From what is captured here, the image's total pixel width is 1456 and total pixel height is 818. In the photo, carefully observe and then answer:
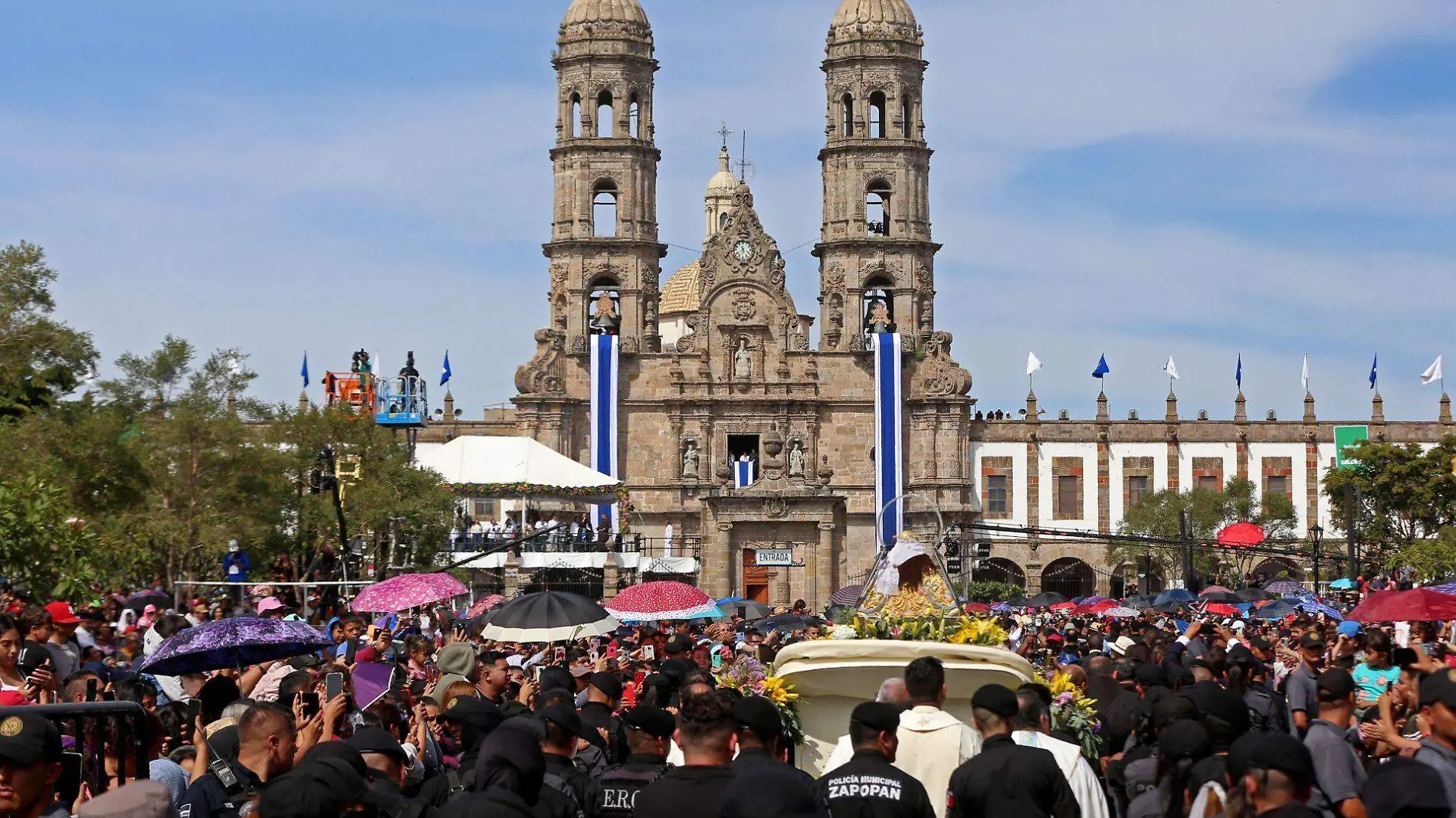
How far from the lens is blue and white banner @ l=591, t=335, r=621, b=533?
6241 cm

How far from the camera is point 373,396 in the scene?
52.9 m

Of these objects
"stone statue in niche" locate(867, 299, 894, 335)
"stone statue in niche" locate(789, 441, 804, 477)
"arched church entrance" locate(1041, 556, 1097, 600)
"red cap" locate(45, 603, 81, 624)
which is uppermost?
"stone statue in niche" locate(867, 299, 894, 335)

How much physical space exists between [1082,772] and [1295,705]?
424cm

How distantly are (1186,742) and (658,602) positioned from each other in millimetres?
16074

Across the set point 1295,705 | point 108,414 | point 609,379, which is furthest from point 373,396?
point 1295,705

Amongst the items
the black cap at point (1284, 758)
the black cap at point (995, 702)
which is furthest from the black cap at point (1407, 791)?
the black cap at point (995, 702)

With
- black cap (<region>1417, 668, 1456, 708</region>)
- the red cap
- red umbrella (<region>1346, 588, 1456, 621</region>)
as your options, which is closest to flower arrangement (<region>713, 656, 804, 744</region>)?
black cap (<region>1417, 668, 1456, 708</region>)

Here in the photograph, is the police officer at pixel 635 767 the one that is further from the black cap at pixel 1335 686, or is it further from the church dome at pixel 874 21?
the church dome at pixel 874 21

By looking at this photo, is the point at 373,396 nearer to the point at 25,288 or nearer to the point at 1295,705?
the point at 25,288

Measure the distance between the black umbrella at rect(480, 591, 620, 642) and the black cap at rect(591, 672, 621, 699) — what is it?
18.1 feet

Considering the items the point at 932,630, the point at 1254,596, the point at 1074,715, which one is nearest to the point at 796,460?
the point at 1254,596

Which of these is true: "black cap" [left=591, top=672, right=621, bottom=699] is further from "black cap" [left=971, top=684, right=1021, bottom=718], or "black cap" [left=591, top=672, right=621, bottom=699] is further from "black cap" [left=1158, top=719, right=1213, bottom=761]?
"black cap" [left=1158, top=719, right=1213, bottom=761]

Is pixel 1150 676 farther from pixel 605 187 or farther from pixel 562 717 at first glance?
pixel 605 187

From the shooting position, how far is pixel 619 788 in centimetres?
943
